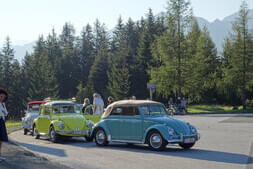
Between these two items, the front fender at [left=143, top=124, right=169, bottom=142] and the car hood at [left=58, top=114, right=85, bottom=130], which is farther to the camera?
the car hood at [left=58, top=114, right=85, bottom=130]

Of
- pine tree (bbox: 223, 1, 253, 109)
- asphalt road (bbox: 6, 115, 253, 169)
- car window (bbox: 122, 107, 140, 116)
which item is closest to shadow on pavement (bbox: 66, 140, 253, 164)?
asphalt road (bbox: 6, 115, 253, 169)

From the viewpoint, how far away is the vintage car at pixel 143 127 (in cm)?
1350

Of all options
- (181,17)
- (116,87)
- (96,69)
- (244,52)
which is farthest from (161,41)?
(96,69)

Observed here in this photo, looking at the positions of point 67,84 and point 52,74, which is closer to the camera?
point 52,74

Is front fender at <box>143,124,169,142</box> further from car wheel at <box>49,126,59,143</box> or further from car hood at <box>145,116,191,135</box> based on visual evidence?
car wheel at <box>49,126,59,143</box>

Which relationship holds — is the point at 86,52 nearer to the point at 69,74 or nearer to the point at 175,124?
the point at 69,74

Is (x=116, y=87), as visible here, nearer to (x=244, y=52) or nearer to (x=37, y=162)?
(x=244, y=52)

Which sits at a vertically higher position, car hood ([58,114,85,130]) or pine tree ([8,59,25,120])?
pine tree ([8,59,25,120])

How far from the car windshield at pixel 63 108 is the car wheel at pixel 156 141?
6.37 metres

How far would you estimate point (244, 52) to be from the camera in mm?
50438

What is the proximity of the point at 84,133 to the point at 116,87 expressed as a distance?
167ft

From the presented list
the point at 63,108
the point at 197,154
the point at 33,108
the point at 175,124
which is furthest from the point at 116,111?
the point at 33,108

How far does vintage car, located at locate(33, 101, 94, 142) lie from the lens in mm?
17422

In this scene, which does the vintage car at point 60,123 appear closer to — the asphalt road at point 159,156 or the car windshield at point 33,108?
the asphalt road at point 159,156
